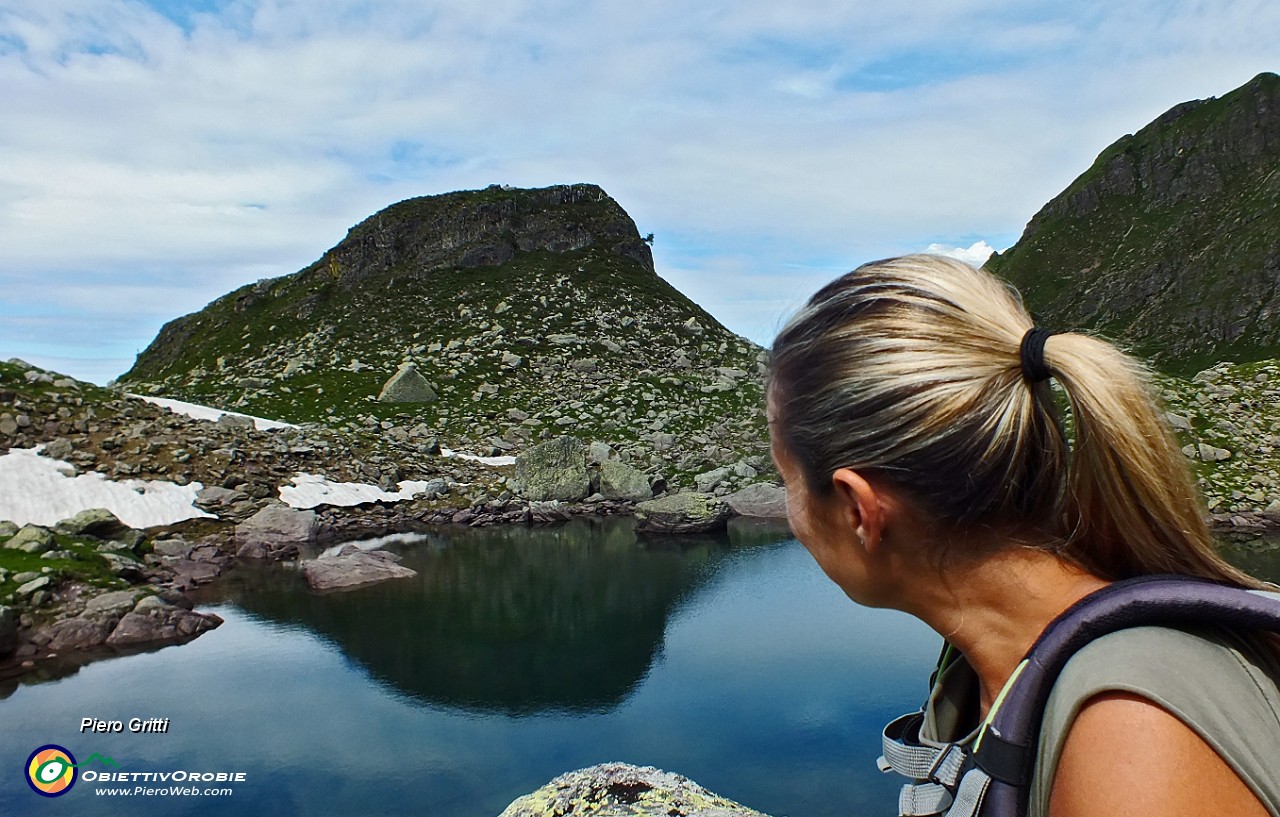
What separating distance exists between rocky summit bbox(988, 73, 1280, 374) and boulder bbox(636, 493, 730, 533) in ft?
202

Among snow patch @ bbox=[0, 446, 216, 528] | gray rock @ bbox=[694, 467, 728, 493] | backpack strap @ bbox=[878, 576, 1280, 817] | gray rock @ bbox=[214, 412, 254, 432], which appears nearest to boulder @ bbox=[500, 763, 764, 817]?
backpack strap @ bbox=[878, 576, 1280, 817]

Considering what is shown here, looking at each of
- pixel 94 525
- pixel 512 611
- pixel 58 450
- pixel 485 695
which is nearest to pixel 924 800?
pixel 485 695

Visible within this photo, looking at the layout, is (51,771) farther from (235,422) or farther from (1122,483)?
(235,422)

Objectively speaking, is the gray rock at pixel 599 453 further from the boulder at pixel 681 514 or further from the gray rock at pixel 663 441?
the boulder at pixel 681 514

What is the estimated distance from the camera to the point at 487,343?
185 feet

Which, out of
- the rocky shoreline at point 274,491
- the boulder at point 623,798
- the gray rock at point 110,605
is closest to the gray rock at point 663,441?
the rocky shoreline at point 274,491

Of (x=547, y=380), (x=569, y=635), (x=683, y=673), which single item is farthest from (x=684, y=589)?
(x=547, y=380)

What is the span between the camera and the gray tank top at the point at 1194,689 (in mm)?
1293

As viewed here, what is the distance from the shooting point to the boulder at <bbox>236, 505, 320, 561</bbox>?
993 inches

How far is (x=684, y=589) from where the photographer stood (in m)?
23.5

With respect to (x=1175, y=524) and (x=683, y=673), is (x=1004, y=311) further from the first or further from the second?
(x=683, y=673)

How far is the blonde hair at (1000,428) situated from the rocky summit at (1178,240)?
3360 inches

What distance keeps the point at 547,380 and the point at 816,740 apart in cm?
4048

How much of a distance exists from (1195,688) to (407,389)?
162 feet
